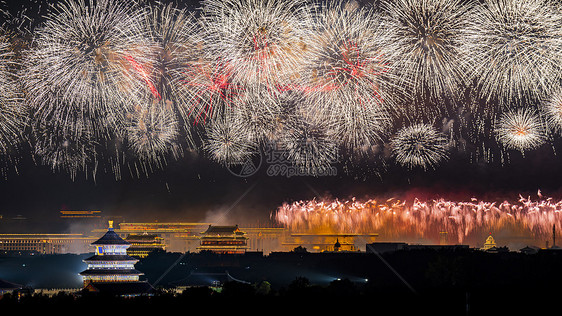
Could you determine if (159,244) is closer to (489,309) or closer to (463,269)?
(463,269)

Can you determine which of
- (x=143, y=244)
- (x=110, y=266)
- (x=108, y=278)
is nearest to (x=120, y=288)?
(x=108, y=278)

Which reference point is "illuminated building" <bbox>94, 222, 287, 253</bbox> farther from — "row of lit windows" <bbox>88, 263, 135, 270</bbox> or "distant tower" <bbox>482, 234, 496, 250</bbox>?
"row of lit windows" <bbox>88, 263, 135, 270</bbox>

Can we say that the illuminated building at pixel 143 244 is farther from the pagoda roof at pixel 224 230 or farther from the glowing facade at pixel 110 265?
the glowing facade at pixel 110 265

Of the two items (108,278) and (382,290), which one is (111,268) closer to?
(108,278)

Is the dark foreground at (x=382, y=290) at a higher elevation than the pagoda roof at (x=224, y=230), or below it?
below

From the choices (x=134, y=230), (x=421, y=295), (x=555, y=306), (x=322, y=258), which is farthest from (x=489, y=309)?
(x=134, y=230)

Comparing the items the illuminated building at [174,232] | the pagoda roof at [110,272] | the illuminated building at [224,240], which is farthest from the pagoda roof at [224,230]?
the pagoda roof at [110,272]
